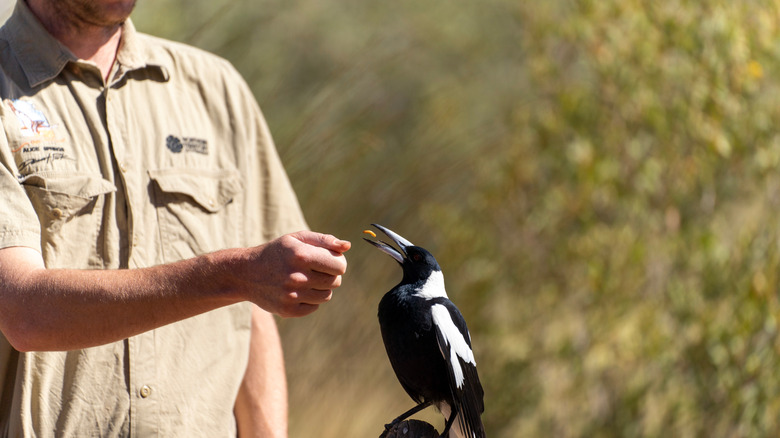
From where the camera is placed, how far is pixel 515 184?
5.66 m

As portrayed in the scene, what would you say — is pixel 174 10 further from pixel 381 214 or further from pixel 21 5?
pixel 21 5

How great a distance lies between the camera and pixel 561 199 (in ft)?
17.5

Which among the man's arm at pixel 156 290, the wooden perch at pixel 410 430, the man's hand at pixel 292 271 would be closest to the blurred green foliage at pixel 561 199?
the wooden perch at pixel 410 430

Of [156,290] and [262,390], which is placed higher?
[156,290]

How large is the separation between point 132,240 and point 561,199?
12.2ft

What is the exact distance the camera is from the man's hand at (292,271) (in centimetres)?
150

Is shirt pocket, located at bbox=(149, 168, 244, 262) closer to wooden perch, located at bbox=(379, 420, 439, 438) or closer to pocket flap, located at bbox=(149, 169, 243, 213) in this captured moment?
pocket flap, located at bbox=(149, 169, 243, 213)

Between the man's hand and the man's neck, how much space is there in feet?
2.96

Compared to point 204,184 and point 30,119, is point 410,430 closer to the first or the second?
point 204,184

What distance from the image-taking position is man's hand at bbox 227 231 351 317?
1.50m

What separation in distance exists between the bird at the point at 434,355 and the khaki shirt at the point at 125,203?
0.50m

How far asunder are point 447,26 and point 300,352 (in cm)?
291

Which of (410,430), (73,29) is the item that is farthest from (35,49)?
(410,430)

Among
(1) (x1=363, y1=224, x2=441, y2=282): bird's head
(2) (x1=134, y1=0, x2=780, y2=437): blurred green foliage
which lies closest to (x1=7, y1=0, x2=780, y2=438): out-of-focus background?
(2) (x1=134, y1=0, x2=780, y2=437): blurred green foliage
